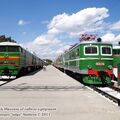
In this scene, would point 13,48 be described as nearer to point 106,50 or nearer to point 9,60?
point 9,60

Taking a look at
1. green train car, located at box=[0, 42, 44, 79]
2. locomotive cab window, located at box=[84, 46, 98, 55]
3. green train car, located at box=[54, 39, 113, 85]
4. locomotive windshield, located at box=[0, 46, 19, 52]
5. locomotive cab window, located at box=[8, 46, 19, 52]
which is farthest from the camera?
locomotive cab window, located at box=[8, 46, 19, 52]

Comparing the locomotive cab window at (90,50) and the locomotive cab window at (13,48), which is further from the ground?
the locomotive cab window at (13,48)

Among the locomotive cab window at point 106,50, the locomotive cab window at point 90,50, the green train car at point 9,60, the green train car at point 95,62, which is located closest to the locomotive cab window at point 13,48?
the green train car at point 9,60

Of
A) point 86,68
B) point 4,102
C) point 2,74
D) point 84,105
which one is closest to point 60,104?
point 84,105

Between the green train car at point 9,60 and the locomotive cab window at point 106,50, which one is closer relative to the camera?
the locomotive cab window at point 106,50

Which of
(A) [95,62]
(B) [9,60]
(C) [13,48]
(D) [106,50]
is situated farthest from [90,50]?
(C) [13,48]

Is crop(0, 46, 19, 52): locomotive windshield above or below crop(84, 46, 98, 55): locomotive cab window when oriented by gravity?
above

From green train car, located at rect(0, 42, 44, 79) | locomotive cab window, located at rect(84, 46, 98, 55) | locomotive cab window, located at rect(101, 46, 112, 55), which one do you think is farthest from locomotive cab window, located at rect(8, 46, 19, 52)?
locomotive cab window, located at rect(101, 46, 112, 55)

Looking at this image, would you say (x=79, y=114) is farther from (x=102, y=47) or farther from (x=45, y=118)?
(x=102, y=47)

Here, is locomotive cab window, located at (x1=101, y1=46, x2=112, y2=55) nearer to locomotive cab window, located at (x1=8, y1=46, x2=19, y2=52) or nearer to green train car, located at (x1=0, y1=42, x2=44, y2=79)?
green train car, located at (x1=0, y1=42, x2=44, y2=79)

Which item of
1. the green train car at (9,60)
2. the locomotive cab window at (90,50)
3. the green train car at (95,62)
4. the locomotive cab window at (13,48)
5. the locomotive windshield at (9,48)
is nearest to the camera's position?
the green train car at (95,62)

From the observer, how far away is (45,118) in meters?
9.52

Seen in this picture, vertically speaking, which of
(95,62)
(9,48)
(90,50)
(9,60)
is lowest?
(95,62)

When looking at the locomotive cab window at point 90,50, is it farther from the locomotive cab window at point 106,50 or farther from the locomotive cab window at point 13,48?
the locomotive cab window at point 13,48
